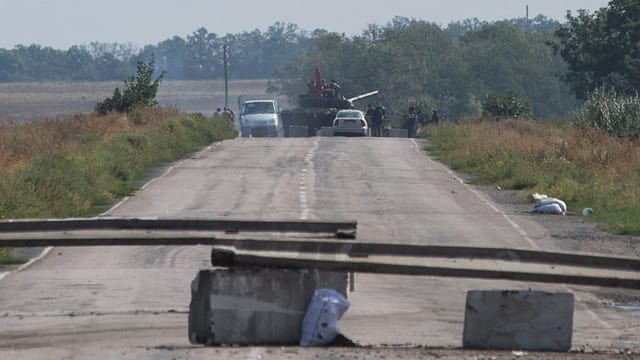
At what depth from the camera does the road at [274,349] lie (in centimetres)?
1162

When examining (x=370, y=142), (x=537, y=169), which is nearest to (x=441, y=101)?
(x=370, y=142)

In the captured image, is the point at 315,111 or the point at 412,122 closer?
the point at 412,122

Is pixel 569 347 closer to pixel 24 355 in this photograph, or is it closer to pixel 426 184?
pixel 24 355

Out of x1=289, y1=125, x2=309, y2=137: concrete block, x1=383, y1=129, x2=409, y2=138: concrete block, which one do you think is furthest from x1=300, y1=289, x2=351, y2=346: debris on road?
x1=289, y1=125, x2=309, y2=137: concrete block

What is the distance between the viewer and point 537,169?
34.3 metres

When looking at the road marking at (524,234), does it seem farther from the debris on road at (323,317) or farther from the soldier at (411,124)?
the soldier at (411,124)

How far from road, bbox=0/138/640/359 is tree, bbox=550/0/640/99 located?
36.2 meters

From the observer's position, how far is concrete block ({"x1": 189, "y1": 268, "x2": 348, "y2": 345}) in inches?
455

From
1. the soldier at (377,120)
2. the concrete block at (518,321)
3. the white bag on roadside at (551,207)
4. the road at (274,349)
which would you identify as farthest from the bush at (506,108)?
the concrete block at (518,321)

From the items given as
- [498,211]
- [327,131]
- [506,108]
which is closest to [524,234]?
[498,211]

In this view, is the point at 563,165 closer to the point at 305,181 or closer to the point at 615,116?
the point at 305,181

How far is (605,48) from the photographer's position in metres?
68.7

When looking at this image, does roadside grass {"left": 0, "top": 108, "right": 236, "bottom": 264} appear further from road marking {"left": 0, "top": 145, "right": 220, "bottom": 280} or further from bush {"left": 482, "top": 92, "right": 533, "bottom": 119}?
bush {"left": 482, "top": 92, "right": 533, "bottom": 119}

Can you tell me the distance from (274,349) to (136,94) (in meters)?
47.9
